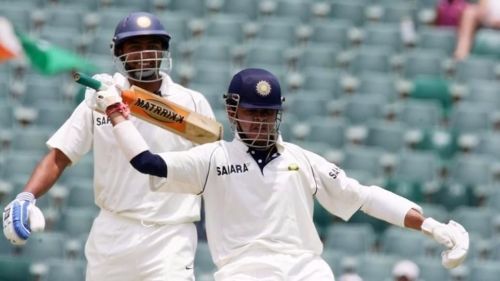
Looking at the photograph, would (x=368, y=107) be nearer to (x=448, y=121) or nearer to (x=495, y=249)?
(x=448, y=121)

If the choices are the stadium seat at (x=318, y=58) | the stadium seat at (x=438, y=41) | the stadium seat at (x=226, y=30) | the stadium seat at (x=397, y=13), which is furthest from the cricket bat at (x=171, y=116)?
the stadium seat at (x=397, y=13)

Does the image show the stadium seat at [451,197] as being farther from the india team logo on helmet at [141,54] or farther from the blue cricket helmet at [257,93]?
the blue cricket helmet at [257,93]

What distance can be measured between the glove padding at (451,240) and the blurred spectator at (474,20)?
7509 mm

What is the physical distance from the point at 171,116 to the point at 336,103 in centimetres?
666

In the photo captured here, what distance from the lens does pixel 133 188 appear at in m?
6.64

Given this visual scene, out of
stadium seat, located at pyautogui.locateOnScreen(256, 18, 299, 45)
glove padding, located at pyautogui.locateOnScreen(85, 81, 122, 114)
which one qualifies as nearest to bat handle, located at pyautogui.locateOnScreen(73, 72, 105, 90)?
glove padding, located at pyautogui.locateOnScreen(85, 81, 122, 114)

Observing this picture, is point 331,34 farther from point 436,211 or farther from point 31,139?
point 31,139

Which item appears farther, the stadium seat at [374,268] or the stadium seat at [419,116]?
the stadium seat at [419,116]

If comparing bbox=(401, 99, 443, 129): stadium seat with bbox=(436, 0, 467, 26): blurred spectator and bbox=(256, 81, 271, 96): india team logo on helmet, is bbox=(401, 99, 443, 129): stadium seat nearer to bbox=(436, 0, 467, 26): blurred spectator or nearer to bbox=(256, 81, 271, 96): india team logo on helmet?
bbox=(436, 0, 467, 26): blurred spectator

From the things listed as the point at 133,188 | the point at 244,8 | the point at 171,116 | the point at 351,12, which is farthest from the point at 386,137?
the point at 171,116

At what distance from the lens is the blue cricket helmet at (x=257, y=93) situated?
607 centimetres

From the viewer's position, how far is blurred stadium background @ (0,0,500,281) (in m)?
11.5

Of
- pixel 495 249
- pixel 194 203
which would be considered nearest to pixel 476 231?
pixel 495 249

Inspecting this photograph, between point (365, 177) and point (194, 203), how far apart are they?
5236mm
